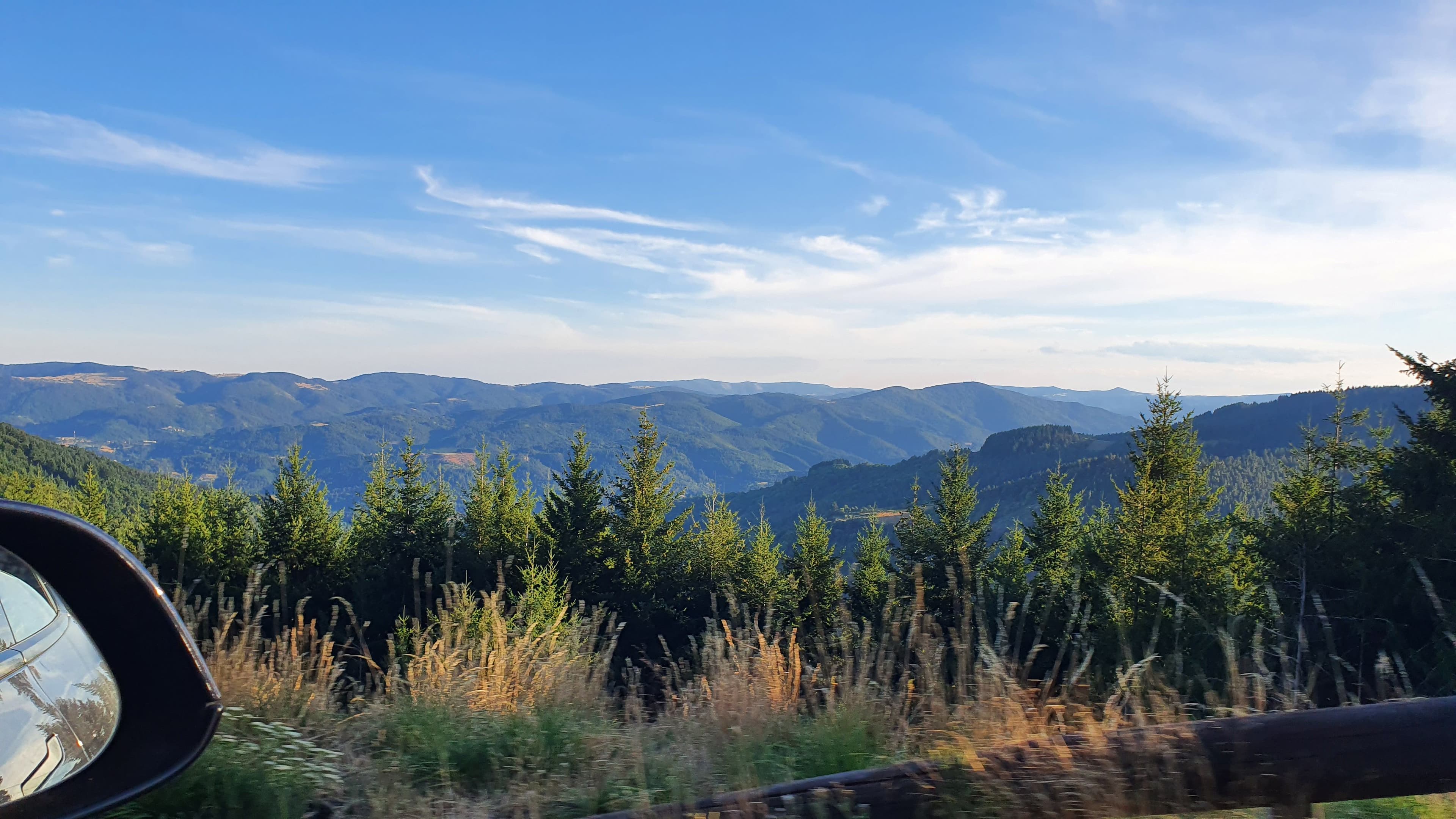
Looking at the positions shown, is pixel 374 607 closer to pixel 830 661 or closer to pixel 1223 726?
pixel 830 661

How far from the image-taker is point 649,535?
3391cm

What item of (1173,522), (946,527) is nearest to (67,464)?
(946,527)

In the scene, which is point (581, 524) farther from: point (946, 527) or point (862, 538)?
point (946, 527)

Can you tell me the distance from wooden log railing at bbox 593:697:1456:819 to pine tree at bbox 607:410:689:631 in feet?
93.7

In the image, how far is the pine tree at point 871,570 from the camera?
2481 centimetres

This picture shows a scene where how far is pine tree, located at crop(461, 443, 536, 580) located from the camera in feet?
102

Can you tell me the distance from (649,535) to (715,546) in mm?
3085

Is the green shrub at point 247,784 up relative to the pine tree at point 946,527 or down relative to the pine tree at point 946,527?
up

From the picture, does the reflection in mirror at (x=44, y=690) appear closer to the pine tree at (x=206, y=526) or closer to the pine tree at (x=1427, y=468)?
the pine tree at (x=1427, y=468)

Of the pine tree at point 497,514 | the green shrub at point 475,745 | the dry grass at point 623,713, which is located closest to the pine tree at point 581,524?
the pine tree at point 497,514

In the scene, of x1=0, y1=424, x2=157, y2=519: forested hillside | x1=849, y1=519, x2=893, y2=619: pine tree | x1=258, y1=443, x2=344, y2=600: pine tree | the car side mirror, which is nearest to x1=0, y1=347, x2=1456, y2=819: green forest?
x1=258, y1=443, x2=344, y2=600: pine tree

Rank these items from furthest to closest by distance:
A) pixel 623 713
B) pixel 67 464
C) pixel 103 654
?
1. pixel 67 464
2. pixel 623 713
3. pixel 103 654

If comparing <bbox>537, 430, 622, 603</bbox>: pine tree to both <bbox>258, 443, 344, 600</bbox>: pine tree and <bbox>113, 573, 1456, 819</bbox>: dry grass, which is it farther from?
<bbox>113, 573, 1456, 819</bbox>: dry grass

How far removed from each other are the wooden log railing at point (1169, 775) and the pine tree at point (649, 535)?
28.6 meters
